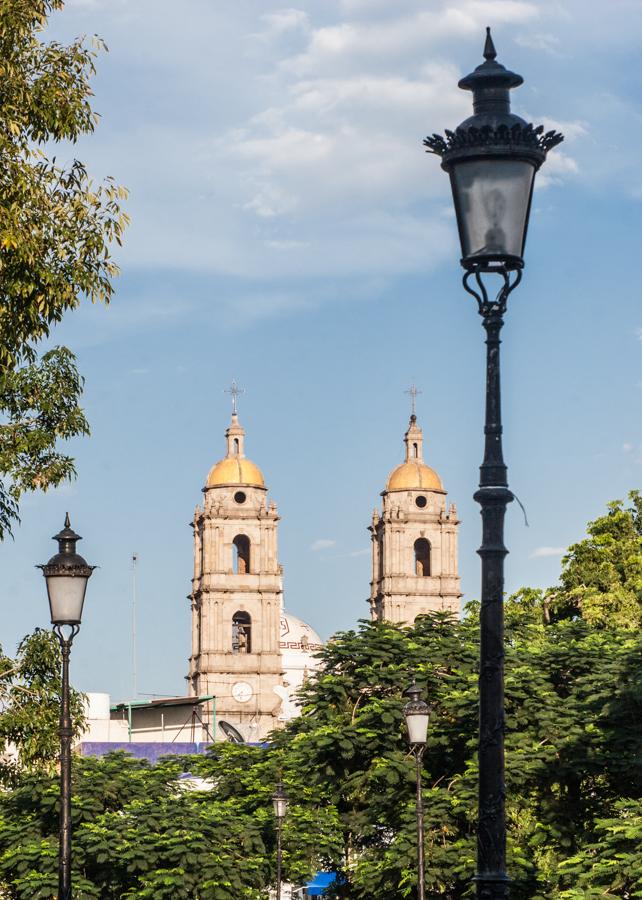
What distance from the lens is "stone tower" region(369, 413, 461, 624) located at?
111562 millimetres

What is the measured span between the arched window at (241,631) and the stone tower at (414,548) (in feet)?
29.4

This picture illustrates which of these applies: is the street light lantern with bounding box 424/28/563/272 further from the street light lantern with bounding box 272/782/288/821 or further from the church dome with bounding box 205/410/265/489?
the church dome with bounding box 205/410/265/489

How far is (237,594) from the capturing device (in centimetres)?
10731

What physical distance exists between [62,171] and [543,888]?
14.5m

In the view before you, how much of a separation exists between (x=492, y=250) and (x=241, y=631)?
101101 millimetres

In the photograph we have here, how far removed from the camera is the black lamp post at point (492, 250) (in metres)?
7.97

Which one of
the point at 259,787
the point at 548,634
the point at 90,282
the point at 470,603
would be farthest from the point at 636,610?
the point at 90,282

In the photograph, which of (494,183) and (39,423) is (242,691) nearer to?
(39,423)

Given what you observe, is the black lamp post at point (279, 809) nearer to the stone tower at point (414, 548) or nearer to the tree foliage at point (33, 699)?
the tree foliage at point (33, 699)

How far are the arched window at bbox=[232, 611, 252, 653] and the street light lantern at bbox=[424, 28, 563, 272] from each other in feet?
328

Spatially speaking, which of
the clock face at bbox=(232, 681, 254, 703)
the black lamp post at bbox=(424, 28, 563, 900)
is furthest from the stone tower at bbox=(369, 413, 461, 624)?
the black lamp post at bbox=(424, 28, 563, 900)

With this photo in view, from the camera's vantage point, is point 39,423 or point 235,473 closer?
point 39,423

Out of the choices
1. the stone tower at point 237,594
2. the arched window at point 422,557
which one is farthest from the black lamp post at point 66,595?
the arched window at point 422,557

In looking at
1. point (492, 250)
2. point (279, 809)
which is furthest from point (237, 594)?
point (492, 250)
